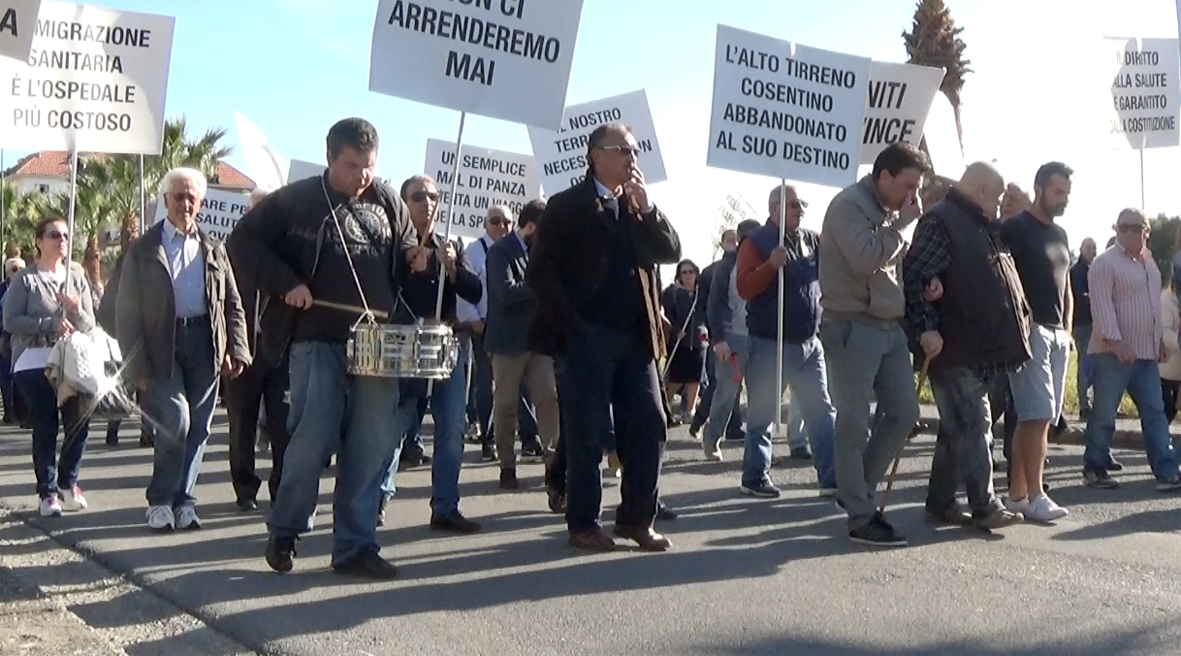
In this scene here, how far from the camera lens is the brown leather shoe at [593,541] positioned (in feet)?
24.0

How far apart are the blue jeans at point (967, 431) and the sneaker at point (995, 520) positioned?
0.02 m

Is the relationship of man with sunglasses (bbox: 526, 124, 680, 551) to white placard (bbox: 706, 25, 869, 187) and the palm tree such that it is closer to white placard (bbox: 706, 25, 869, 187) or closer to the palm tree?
white placard (bbox: 706, 25, 869, 187)

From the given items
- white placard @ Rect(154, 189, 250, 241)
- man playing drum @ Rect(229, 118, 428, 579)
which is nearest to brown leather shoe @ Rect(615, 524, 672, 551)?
man playing drum @ Rect(229, 118, 428, 579)

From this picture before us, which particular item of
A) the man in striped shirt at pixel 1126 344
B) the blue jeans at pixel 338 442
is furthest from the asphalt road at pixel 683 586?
the man in striped shirt at pixel 1126 344

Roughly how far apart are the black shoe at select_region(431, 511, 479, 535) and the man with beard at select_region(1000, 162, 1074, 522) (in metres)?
3.02

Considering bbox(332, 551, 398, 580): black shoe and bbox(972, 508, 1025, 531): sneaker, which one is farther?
bbox(972, 508, 1025, 531): sneaker

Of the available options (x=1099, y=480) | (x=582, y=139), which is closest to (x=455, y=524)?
(x=1099, y=480)

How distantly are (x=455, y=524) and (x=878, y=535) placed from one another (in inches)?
89.3

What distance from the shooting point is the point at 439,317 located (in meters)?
7.64

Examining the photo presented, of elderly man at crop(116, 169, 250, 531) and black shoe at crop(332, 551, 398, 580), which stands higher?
elderly man at crop(116, 169, 250, 531)

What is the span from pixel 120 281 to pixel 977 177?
15.5 ft

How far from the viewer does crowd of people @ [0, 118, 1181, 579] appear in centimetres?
672

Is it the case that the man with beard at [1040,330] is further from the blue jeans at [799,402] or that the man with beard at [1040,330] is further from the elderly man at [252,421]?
the elderly man at [252,421]

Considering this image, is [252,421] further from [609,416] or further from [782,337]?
[782,337]
